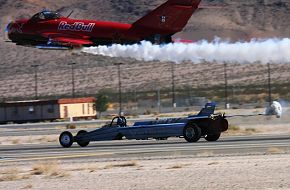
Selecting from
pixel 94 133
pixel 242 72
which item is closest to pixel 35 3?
pixel 242 72

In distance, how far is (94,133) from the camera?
3881 centimetres

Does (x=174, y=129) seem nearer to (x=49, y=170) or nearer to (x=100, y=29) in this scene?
(x=49, y=170)

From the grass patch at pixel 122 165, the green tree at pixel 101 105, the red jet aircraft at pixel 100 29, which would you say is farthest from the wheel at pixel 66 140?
the green tree at pixel 101 105

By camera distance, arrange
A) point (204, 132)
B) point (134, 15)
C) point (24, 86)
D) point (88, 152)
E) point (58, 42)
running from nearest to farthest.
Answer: point (88, 152) → point (204, 132) → point (58, 42) → point (24, 86) → point (134, 15)

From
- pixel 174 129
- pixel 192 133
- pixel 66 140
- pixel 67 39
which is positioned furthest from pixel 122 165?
pixel 67 39

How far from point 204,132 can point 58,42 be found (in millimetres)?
17137

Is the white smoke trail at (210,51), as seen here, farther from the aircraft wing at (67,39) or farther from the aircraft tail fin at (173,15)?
the aircraft tail fin at (173,15)

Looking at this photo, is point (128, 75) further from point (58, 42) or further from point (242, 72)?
point (58, 42)

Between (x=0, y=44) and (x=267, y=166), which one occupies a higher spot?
(x=0, y=44)

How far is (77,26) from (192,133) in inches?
683

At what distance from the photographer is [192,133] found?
3762cm

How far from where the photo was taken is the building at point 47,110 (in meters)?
97.2

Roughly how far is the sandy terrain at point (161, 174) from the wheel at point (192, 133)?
8334 millimetres

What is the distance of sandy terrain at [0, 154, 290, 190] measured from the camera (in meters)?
22.3
